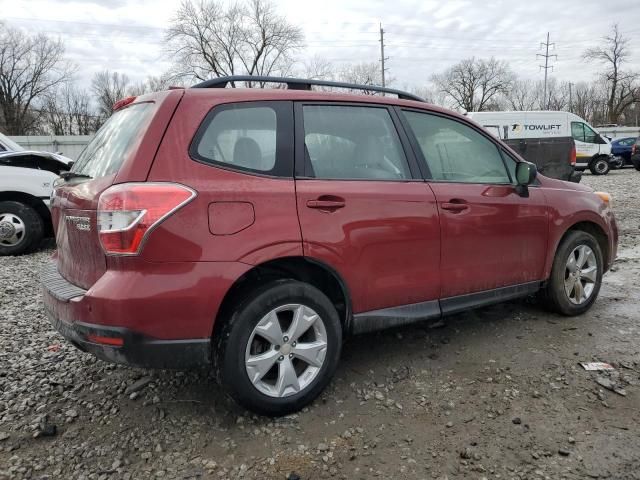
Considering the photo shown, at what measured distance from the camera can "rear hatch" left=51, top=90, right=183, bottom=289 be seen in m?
2.50

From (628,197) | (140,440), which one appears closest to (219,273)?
(140,440)

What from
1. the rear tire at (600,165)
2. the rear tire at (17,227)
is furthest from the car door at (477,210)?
the rear tire at (600,165)

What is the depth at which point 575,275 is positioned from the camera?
424cm

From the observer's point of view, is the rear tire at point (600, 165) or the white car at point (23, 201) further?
the rear tire at point (600, 165)

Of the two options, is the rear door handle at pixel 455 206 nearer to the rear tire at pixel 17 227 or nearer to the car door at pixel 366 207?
the car door at pixel 366 207

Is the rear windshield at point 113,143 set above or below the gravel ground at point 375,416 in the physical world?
above

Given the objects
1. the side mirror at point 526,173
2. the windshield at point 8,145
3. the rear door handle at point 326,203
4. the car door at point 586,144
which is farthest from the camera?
the car door at point 586,144

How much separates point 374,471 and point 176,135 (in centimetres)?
187

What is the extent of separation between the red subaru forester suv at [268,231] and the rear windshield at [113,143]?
17 millimetres

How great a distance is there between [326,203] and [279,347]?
82 cm

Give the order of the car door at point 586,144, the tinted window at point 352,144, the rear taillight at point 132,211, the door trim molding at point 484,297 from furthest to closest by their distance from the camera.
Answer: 1. the car door at point 586,144
2. the door trim molding at point 484,297
3. the tinted window at point 352,144
4. the rear taillight at point 132,211

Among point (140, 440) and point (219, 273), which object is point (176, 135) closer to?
point (219, 273)

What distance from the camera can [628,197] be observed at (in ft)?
42.0

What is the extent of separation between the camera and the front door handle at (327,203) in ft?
9.19
